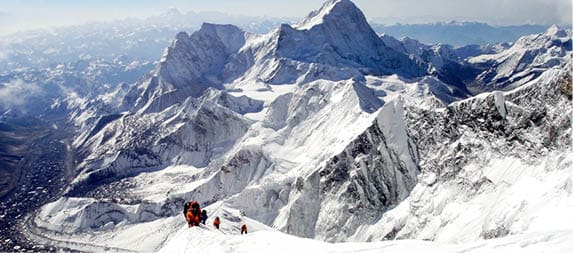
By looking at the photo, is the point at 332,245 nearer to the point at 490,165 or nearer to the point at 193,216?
the point at 193,216

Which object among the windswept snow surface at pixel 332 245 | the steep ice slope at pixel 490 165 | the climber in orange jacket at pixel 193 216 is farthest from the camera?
the steep ice slope at pixel 490 165

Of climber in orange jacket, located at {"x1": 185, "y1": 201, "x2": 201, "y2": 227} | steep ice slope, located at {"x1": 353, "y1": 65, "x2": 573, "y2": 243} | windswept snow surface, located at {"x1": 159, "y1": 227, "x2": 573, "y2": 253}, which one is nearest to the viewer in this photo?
windswept snow surface, located at {"x1": 159, "y1": 227, "x2": 573, "y2": 253}

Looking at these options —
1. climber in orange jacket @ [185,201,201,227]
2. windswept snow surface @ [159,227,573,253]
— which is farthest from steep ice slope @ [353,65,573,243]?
climber in orange jacket @ [185,201,201,227]

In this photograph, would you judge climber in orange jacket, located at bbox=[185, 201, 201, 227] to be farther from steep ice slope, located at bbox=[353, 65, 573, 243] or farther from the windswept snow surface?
steep ice slope, located at bbox=[353, 65, 573, 243]

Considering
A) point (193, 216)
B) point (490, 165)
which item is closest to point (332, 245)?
point (193, 216)

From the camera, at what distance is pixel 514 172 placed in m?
95.7

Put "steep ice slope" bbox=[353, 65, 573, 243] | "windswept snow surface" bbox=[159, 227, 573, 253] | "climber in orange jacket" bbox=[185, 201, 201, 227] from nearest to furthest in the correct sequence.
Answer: "windswept snow surface" bbox=[159, 227, 573, 253], "climber in orange jacket" bbox=[185, 201, 201, 227], "steep ice slope" bbox=[353, 65, 573, 243]

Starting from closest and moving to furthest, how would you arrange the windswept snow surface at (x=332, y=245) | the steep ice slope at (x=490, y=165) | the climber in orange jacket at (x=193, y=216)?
the windswept snow surface at (x=332, y=245)
the climber in orange jacket at (x=193, y=216)
the steep ice slope at (x=490, y=165)

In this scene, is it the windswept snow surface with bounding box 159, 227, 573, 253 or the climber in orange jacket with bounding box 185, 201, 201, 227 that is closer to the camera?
the windswept snow surface with bounding box 159, 227, 573, 253

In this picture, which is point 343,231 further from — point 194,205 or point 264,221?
point 194,205

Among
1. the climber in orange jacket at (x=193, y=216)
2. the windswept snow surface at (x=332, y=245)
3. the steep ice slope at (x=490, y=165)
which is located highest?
the windswept snow surface at (x=332, y=245)

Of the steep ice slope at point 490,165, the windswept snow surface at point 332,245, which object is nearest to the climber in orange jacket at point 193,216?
the windswept snow surface at point 332,245

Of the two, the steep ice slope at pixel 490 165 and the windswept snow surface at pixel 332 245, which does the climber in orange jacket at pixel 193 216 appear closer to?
the windswept snow surface at pixel 332 245

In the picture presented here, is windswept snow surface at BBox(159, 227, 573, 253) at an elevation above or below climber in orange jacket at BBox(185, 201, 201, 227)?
above
